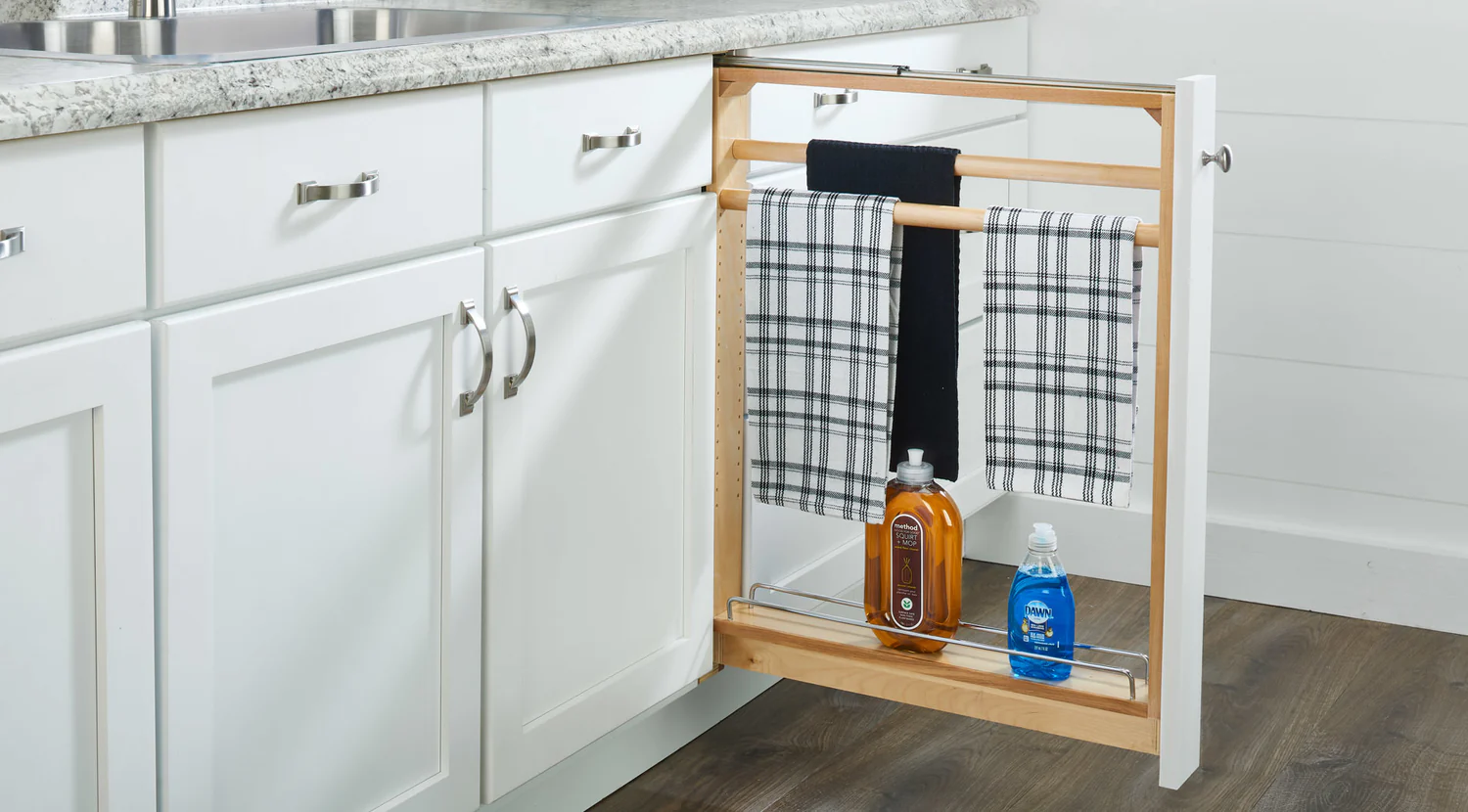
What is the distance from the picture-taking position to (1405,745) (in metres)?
2.03

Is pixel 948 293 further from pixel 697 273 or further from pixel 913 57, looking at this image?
pixel 913 57

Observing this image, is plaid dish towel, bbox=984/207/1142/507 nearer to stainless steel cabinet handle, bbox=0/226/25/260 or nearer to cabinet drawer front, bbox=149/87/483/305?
cabinet drawer front, bbox=149/87/483/305

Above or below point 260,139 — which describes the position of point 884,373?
below

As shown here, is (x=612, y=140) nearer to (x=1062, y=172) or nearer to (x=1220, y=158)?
(x=1062, y=172)

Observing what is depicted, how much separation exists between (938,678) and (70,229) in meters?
1.05

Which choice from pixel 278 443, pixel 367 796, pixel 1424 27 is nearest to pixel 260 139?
pixel 278 443

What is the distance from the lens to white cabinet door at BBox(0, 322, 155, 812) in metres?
1.07

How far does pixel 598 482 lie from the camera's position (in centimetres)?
167

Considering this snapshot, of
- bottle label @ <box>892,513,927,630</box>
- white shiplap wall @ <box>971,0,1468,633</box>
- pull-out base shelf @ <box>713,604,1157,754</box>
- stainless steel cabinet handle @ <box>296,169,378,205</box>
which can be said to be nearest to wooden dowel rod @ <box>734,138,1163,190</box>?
bottle label @ <box>892,513,927,630</box>

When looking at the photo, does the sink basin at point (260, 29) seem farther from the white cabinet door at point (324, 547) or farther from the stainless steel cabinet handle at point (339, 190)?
the white cabinet door at point (324, 547)

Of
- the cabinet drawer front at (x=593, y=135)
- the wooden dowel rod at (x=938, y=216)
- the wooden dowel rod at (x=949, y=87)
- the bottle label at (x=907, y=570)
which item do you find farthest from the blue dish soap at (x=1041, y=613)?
the cabinet drawer front at (x=593, y=135)

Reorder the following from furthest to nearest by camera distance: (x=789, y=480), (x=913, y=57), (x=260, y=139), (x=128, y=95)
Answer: (x=913, y=57), (x=789, y=480), (x=260, y=139), (x=128, y=95)

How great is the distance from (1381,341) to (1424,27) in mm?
481

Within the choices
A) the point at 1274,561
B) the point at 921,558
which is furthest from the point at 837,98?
the point at 1274,561
